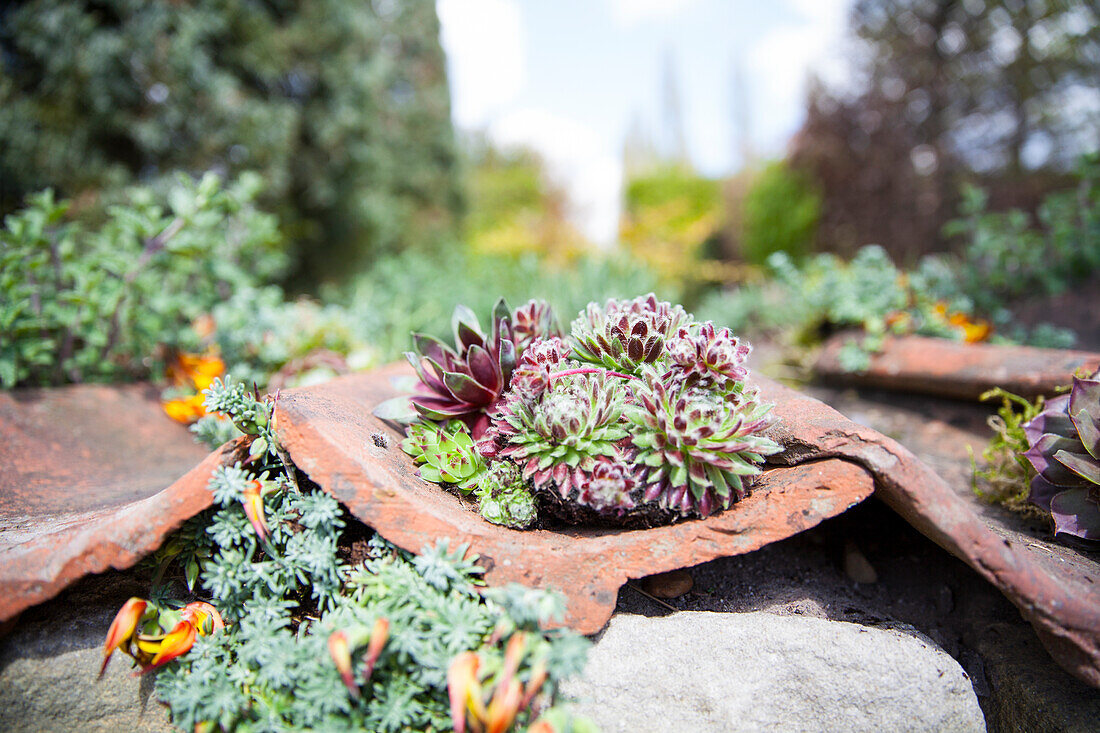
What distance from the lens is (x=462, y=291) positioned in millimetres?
3891

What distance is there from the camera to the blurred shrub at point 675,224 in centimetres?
746

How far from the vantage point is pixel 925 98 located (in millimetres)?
5500

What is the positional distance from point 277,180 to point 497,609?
435 cm

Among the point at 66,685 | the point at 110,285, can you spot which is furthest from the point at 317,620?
the point at 110,285

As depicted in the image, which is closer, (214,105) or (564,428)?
(564,428)

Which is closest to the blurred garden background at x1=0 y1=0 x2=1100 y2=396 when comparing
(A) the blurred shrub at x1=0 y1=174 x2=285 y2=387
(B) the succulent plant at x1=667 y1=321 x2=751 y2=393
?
(A) the blurred shrub at x1=0 y1=174 x2=285 y2=387

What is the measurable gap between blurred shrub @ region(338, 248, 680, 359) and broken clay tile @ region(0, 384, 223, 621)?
1229 mm

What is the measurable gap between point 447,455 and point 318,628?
0.53 m

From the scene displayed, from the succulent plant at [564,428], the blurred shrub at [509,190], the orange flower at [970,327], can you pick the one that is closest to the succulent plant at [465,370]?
the succulent plant at [564,428]

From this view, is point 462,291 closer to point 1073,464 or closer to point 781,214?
point 1073,464

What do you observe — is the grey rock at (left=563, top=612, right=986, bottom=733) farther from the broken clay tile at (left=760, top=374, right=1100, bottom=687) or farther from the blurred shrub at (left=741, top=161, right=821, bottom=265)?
the blurred shrub at (left=741, top=161, right=821, bottom=265)

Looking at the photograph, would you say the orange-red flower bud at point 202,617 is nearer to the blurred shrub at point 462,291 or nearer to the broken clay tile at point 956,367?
the blurred shrub at point 462,291

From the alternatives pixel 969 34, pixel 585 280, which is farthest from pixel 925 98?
pixel 585 280

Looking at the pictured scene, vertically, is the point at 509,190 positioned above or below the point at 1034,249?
above
